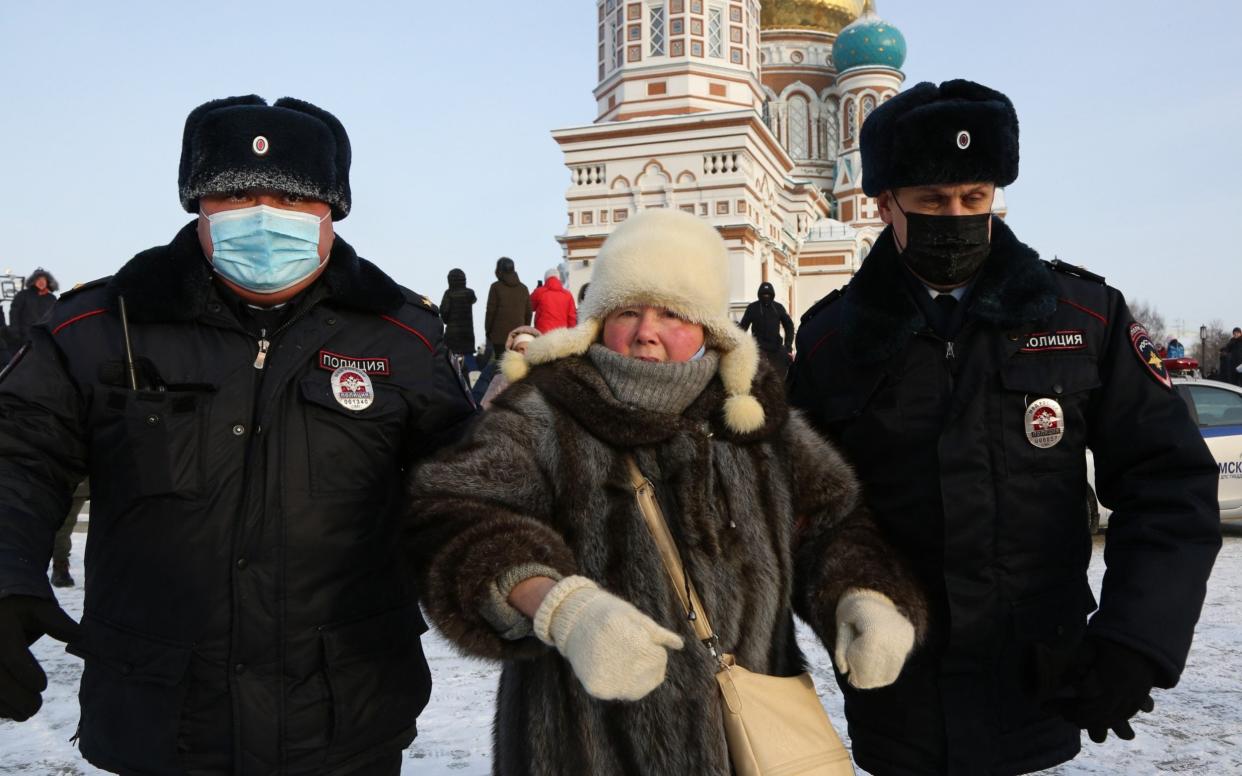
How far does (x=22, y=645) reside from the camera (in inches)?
78.7

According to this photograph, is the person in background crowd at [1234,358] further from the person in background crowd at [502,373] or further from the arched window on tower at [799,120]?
the arched window on tower at [799,120]

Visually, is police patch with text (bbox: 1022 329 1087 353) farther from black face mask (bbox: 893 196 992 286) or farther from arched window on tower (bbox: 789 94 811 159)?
arched window on tower (bbox: 789 94 811 159)

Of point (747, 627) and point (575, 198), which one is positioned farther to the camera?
point (575, 198)

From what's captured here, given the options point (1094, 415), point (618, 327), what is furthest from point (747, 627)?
point (1094, 415)

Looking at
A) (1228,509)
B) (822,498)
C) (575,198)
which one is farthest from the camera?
(575,198)

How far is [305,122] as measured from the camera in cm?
246

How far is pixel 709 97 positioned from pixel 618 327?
28187 mm

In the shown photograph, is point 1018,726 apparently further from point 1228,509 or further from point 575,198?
point 575,198

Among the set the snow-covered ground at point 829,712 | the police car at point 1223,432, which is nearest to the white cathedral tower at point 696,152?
the police car at point 1223,432

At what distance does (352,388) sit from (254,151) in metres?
0.62

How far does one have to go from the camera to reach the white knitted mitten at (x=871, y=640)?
6.81 feet

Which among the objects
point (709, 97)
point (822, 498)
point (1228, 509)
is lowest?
point (1228, 509)

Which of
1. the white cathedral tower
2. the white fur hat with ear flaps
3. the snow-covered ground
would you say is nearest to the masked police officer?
the white fur hat with ear flaps

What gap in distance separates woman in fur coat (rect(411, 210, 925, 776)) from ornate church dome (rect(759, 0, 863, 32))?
4714 cm
